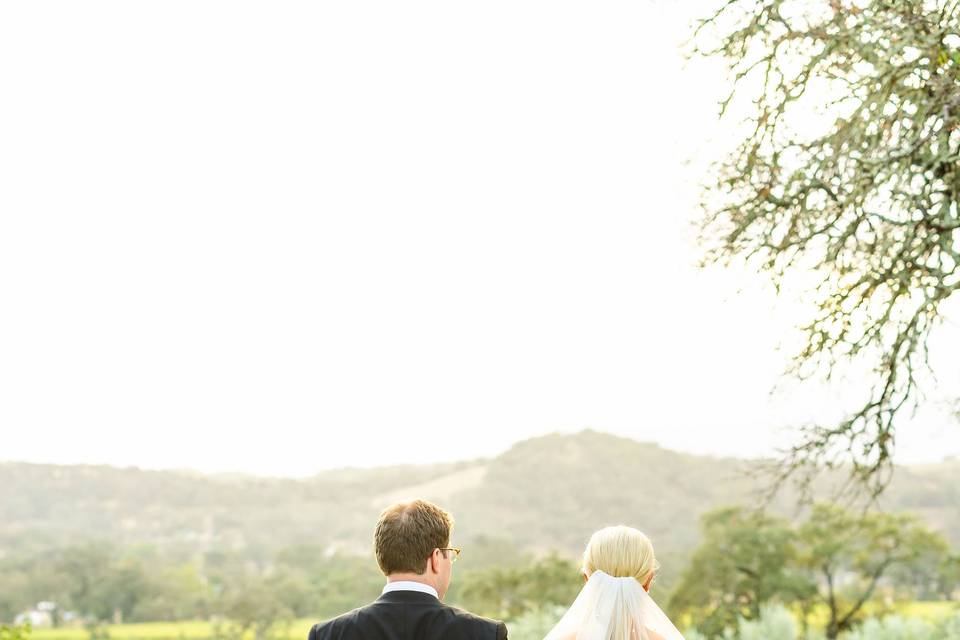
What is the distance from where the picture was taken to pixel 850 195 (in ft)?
29.1

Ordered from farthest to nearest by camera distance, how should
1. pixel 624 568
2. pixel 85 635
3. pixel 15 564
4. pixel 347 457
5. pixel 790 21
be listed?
pixel 347 457 → pixel 15 564 → pixel 85 635 → pixel 790 21 → pixel 624 568

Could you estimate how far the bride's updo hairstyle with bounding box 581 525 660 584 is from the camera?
5.55m

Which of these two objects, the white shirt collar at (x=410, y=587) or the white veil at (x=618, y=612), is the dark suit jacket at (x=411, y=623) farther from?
the white veil at (x=618, y=612)

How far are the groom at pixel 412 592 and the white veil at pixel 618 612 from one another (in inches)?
53.8

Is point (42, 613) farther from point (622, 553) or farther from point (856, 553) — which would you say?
point (622, 553)

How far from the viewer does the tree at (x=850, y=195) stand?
899cm

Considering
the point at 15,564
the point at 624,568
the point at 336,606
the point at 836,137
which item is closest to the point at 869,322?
the point at 836,137

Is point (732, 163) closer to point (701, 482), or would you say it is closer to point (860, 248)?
point (860, 248)

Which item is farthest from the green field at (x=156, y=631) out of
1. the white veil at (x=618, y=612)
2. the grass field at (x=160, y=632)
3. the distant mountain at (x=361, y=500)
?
the white veil at (x=618, y=612)

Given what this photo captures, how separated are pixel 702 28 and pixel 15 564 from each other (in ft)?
258

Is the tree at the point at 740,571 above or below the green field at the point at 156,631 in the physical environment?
above

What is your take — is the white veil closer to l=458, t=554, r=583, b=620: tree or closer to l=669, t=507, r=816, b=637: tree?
l=669, t=507, r=816, b=637: tree

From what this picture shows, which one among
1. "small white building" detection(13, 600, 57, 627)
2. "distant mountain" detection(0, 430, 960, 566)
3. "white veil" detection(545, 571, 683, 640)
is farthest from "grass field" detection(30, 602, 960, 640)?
"white veil" detection(545, 571, 683, 640)

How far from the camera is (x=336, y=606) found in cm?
6575
